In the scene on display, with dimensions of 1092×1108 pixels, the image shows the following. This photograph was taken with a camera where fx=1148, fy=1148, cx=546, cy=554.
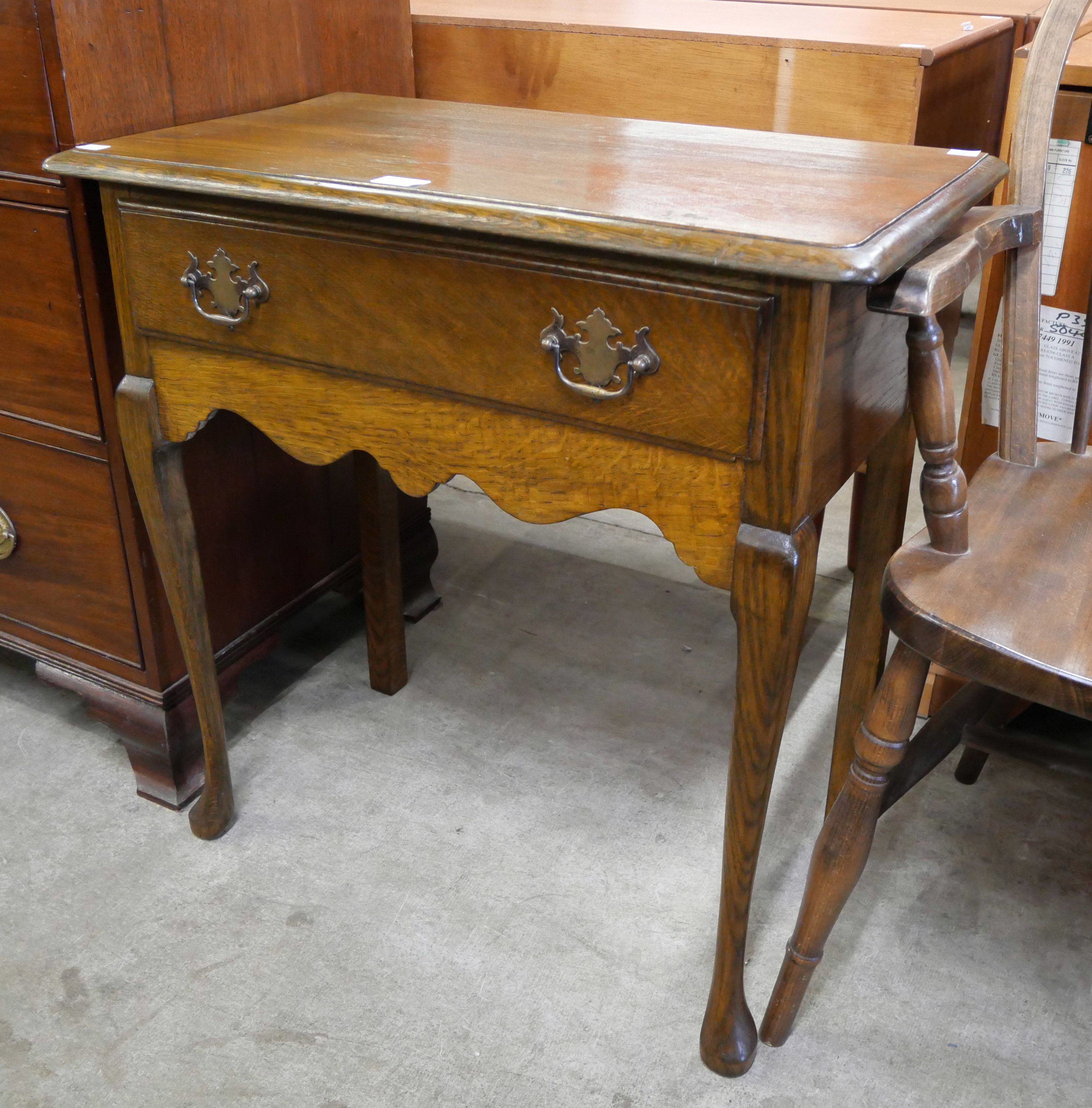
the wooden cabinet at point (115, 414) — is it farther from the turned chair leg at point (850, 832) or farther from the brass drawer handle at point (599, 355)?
the turned chair leg at point (850, 832)

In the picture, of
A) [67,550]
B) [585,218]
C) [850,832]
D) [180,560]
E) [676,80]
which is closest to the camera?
[585,218]

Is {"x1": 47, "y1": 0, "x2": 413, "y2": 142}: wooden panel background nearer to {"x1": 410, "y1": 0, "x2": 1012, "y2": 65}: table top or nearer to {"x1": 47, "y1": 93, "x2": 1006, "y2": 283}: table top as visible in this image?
{"x1": 47, "y1": 93, "x2": 1006, "y2": 283}: table top

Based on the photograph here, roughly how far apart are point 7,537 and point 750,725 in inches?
44.9

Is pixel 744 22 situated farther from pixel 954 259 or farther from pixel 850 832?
pixel 850 832

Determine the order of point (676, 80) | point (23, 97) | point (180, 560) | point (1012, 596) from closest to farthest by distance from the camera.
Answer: point (1012, 596)
point (23, 97)
point (180, 560)
point (676, 80)

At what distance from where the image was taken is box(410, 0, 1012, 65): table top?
5.86ft

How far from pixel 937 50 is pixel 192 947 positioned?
1.62m

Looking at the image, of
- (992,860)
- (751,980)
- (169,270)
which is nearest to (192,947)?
(751,980)

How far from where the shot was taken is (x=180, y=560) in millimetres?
1437

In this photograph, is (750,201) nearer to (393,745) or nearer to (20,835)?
(393,745)

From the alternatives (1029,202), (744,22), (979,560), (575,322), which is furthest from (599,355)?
(744,22)

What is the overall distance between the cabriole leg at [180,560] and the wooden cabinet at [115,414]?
0.08 meters

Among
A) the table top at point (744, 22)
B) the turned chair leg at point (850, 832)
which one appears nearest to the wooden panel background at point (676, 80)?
the table top at point (744, 22)

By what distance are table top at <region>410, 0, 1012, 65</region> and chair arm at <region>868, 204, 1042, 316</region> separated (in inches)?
25.0
